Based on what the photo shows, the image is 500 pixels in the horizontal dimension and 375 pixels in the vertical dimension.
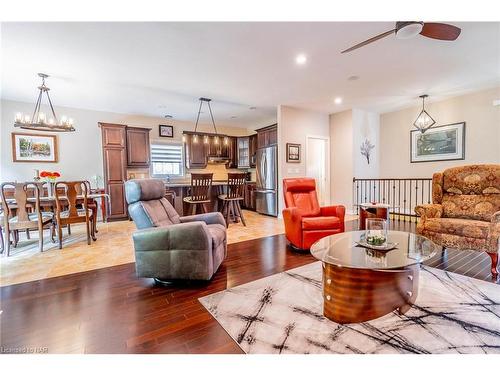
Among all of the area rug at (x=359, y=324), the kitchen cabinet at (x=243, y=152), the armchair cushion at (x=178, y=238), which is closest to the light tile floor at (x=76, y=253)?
the armchair cushion at (x=178, y=238)

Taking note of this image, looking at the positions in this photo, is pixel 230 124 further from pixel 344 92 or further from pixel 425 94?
pixel 425 94

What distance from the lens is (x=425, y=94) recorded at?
509 centimetres

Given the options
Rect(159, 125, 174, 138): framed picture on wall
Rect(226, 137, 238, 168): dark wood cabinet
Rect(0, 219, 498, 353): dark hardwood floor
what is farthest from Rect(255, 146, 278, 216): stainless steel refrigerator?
Rect(0, 219, 498, 353): dark hardwood floor

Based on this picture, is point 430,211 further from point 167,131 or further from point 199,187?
point 167,131

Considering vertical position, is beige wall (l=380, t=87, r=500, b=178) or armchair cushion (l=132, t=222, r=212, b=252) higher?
beige wall (l=380, t=87, r=500, b=178)

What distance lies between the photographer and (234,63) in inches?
138

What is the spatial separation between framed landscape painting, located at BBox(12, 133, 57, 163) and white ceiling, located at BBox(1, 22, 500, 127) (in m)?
0.81

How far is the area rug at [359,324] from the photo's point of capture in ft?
4.83

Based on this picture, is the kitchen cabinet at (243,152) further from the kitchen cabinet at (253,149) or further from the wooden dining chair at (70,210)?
the wooden dining chair at (70,210)

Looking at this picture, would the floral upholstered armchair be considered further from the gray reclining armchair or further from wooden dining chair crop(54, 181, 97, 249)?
wooden dining chair crop(54, 181, 97, 249)

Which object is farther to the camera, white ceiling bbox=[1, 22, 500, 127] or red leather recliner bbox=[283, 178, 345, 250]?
red leather recliner bbox=[283, 178, 345, 250]

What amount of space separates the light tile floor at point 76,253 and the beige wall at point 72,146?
4.89ft

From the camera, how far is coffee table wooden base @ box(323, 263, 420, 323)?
5.35 feet

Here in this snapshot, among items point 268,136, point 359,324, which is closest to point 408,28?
point 359,324
